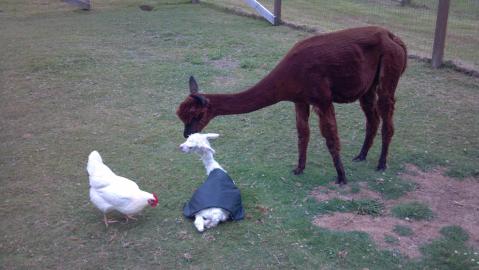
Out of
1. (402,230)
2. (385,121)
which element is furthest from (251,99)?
(402,230)

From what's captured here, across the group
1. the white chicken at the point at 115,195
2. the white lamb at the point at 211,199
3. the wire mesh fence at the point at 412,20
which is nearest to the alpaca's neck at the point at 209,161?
the white lamb at the point at 211,199

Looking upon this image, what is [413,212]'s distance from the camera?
448 centimetres

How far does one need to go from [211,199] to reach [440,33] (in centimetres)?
600

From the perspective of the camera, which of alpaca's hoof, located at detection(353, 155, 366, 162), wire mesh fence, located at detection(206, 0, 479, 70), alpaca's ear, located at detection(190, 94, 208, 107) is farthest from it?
wire mesh fence, located at detection(206, 0, 479, 70)

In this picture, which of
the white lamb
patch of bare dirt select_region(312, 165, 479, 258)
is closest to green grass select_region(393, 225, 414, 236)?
patch of bare dirt select_region(312, 165, 479, 258)

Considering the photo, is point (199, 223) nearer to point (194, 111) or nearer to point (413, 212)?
point (194, 111)

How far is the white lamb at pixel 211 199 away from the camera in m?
4.20

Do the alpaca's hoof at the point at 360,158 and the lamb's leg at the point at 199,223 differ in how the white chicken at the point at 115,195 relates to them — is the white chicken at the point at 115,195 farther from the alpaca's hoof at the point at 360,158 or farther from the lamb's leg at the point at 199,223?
the alpaca's hoof at the point at 360,158

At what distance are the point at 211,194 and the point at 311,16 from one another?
30.4 feet

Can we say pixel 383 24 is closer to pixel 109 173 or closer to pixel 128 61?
pixel 128 61

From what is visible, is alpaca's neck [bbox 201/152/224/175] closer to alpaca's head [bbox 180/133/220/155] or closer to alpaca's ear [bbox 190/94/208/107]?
alpaca's head [bbox 180/133/220/155]

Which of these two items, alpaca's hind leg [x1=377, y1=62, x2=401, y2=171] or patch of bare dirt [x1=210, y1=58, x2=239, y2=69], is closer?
alpaca's hind leg [x1=377, y1=62, x2=401, y2=171]

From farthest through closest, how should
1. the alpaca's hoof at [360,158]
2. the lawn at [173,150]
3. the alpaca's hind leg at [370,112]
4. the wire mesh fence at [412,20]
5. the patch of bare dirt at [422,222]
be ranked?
the wire mesh fence at [412,20]
the alpaca's hoof at [360,158]
the alpaca's hind leg at [370,112]
the patch of bare dirt at [422,222]
the lawn at [173,150]

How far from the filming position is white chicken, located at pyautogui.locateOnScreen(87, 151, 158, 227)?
4.13 m
